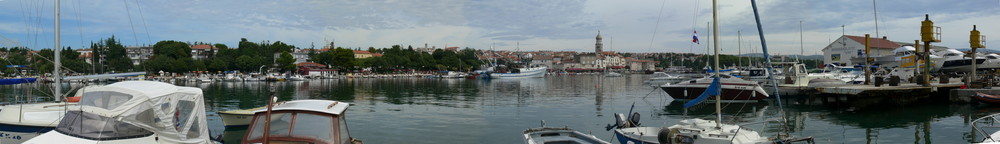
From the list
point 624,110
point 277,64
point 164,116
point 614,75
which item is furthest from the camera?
point 614,75

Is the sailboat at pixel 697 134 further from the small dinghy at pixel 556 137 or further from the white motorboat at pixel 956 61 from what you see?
the white motorboat at pixel 956 61

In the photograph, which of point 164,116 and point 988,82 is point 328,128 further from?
point 988,82

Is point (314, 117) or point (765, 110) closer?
point (314, 117)

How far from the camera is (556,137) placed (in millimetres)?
13906

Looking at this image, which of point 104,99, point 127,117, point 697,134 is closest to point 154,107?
point 127,117

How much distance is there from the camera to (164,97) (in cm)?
1034

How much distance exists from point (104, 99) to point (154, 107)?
0.73 meters

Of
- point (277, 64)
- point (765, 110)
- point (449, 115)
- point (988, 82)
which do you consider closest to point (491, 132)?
point (449, 115)

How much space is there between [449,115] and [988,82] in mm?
29228

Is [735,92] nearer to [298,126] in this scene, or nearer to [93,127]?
[298,126]

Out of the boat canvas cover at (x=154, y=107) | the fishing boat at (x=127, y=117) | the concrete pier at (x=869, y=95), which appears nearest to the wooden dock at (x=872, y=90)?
the concrete pier at (x=869, y=95)

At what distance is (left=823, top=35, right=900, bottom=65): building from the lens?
76625 mm

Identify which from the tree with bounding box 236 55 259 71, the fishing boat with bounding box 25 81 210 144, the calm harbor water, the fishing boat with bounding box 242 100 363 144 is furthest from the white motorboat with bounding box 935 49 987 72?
the tree with bounding box 236 55 259 71

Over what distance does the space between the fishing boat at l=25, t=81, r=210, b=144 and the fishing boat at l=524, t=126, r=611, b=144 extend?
6892 millimetres
